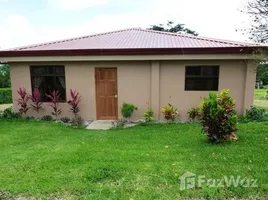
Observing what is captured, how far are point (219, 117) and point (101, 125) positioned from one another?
182 inches

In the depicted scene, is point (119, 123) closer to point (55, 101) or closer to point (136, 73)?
point (136, 73)

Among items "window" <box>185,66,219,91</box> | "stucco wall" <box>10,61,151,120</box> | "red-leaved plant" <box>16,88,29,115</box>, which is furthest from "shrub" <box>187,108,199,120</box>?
"red-leaved plant" <box>16,88,29,115</box>

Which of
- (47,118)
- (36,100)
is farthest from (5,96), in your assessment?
(47,118)

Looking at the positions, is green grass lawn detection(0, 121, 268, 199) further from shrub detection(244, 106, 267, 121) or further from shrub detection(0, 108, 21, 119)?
shrub detection(0, 108, 21, 119)

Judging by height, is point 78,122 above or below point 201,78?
below

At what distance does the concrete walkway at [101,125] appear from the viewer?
326 inches

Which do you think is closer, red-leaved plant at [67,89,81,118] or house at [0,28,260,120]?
house at [0,28,260,120]

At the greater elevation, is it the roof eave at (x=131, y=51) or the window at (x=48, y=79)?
the roof eave at (x=131, y=51)

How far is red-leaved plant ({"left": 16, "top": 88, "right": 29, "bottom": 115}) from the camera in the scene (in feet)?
31.1

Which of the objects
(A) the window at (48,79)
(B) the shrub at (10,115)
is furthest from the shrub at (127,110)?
(B) the shrub at (10,115)

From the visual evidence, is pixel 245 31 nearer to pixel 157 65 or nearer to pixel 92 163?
pixel 157 65

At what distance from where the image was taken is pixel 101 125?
343 inches

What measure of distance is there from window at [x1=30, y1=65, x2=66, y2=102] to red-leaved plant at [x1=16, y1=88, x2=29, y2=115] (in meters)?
0.45

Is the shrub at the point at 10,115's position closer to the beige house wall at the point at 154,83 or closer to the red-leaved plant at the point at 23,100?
the red-leaved plant at the point at 23,100
